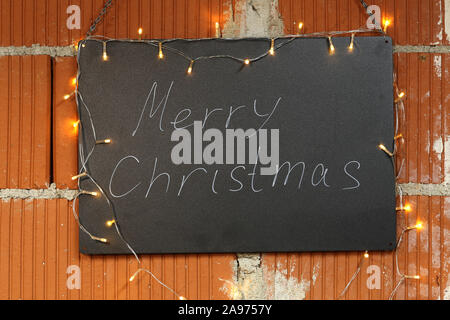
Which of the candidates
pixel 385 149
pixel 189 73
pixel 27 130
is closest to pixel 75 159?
pixel 27 130

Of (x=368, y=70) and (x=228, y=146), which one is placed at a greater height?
(x=368, y=70)

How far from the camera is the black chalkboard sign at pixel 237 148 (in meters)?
1.03

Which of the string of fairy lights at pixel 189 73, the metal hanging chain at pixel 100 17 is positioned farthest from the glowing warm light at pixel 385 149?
the metal hanging chain at pixel 100 17

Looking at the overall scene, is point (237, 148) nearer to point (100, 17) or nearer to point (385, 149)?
point (385, 149)

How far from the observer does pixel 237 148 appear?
104 cm

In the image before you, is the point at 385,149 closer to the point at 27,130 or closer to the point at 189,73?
the point at 189,73

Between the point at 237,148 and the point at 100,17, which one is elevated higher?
the point at 100,17

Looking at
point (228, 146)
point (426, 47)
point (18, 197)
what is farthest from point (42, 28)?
point (426, 47)

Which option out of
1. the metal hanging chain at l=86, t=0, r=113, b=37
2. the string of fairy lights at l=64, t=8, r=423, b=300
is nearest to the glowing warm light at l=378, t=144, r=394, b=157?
the string of fairy lights at l=64, t=8, r=423, b=300

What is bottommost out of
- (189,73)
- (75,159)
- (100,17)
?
(75,159)

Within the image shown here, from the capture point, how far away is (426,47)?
107 cm
